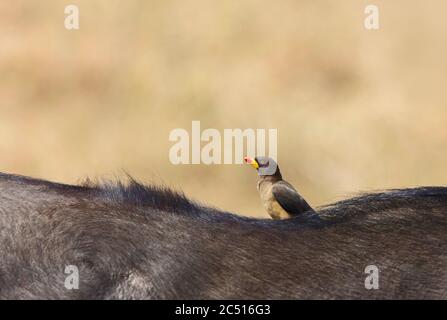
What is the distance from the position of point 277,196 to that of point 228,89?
4.12 m

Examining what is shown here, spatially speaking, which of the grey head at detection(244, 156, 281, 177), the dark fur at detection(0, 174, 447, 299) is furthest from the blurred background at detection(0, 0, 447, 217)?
the dark fur at detection(0, 174, 447, 299)

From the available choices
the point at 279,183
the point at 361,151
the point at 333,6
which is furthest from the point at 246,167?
the point at 279,183

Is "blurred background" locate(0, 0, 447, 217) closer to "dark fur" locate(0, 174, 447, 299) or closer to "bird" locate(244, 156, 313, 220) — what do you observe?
"bird" locate(244, 156, 313, 220)

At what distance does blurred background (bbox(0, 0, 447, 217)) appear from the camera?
846 cm

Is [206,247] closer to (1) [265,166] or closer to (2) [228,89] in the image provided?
(1) [265,166]

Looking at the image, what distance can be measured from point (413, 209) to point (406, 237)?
6.7 inches

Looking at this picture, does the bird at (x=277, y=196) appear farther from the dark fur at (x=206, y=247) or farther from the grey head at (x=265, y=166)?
the dark fur at (x=206, y=247)

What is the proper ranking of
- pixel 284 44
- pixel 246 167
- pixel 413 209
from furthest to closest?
pixel 284 44, pixel 246 167, pixel 413 209

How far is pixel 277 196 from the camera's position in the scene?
5.02 m

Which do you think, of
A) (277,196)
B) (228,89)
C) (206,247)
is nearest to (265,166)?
(277,196)

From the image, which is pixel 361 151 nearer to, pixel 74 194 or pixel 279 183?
pixel 279 183

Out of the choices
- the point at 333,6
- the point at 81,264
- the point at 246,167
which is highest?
the point at 333,6

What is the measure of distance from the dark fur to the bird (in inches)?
64.1

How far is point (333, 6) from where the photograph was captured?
9367 millimetres
